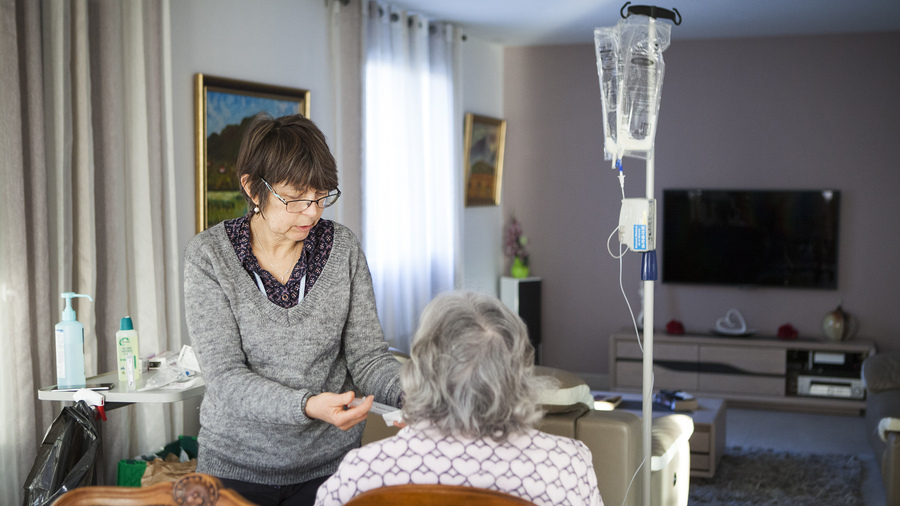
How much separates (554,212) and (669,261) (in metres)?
0.95

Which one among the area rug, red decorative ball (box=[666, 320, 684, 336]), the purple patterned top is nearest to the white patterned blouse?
the purple patterned top

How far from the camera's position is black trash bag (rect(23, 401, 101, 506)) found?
212 centimetres

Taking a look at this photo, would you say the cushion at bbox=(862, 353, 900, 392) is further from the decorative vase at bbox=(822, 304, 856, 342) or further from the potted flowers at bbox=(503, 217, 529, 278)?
Result: the potted flowers at bbox=(503, 217, 529, 278)

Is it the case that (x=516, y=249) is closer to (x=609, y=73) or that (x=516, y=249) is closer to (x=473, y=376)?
(x=609, y=73)

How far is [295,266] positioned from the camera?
1.57 m

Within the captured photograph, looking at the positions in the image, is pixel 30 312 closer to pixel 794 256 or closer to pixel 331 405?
pixel 331 405

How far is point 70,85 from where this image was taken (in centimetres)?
273

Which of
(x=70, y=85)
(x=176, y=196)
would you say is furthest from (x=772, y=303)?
(x=70, y=85)

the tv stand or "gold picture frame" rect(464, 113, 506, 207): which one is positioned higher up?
"gold picture frame" rect(464, 113, 506, 207)

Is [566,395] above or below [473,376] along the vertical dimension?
below

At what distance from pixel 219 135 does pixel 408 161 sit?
4.96ft

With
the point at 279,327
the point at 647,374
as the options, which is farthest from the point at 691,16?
the point at 279,327

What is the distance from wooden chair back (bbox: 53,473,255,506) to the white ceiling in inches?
154

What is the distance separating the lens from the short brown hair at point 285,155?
1.51 meters
